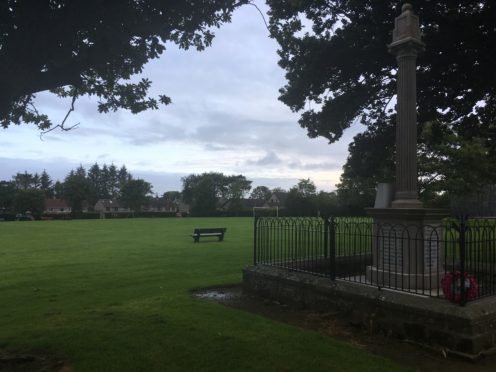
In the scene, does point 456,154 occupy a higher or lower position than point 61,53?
higher

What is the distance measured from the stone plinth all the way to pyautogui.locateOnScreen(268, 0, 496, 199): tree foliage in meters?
5.60

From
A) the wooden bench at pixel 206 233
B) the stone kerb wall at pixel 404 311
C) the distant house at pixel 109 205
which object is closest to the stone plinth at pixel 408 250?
the stone kerb wall at pixel 404 311

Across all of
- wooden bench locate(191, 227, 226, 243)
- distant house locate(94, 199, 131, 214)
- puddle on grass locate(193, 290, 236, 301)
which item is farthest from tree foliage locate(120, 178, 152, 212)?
puddle on grass locate(193, 290, 236, 301)

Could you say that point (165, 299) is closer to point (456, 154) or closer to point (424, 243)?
point (424, 243)

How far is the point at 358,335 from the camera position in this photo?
624 centimetres

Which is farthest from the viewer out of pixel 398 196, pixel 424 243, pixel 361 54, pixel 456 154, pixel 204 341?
pixel 456 154

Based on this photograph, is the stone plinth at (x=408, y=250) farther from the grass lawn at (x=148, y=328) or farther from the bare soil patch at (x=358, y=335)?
the grass lawn at (x=148, y=328)

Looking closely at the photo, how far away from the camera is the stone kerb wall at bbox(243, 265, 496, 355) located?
17.7ft

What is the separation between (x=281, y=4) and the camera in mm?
13562

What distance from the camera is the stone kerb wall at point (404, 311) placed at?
5395mm

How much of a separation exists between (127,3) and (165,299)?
547 centimetres

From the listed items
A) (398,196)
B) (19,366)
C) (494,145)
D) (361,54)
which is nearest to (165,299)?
(19,366)

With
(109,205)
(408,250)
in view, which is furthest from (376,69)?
(109,205)

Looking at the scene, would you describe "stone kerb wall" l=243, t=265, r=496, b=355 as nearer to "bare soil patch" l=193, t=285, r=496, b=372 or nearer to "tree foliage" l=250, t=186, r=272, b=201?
"bare soil patch" l=193, t=285, r=496, b=372
